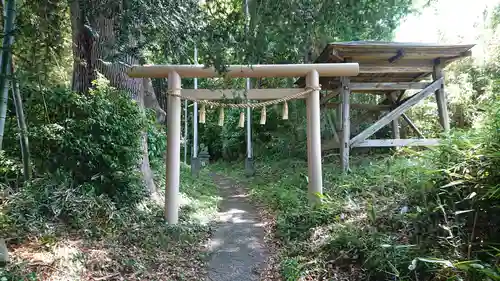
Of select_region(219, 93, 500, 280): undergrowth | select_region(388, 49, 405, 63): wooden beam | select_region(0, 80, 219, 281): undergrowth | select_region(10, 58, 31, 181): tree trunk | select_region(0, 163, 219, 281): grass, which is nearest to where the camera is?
select_region(219, 93, 500, 280): undergrowth

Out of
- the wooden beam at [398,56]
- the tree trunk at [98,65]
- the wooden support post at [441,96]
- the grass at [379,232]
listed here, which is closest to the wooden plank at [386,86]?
the wooden support post at [441,96]

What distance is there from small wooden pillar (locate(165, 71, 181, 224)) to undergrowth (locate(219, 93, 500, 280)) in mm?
1820

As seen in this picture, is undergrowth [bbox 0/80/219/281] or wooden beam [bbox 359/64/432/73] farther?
wooden beam [bbox 359/64/432/73]

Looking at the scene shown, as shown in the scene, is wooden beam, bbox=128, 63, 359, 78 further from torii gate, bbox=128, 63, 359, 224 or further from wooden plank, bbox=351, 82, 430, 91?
wooden plank, bbox=351, 82, 430, 91

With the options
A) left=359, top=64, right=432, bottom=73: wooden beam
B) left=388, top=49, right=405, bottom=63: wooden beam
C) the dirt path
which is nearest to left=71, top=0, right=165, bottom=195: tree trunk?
the dirt path

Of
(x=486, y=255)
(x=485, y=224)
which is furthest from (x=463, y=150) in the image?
(x=486, y=255)

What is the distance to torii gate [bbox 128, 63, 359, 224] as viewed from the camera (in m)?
5.61

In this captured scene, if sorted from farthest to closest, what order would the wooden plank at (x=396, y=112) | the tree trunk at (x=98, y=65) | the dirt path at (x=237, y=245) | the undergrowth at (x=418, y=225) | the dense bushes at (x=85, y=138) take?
1. the wooden plank at (x=396, y=112)
2. the tree trunk at (x=98, y=65)
3. the dense bushes at (x=85, y=138)
4. the dirt path at (x=237, y=245)
5. the undergrowth at (x=418, y=225)

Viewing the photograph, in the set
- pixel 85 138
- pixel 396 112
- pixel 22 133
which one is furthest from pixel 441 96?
pixel 22 133

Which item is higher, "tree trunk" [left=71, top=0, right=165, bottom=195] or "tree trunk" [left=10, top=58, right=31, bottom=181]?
"tree trunk" [left=71, top=0, right=165, bottom=195]

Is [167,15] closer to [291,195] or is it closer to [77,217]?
[77,217]

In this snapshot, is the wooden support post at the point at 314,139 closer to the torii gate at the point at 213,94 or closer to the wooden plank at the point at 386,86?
the torii gate at the point at 213,94

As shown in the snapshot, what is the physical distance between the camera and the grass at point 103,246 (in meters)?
3.50

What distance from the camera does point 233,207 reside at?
7848mm
